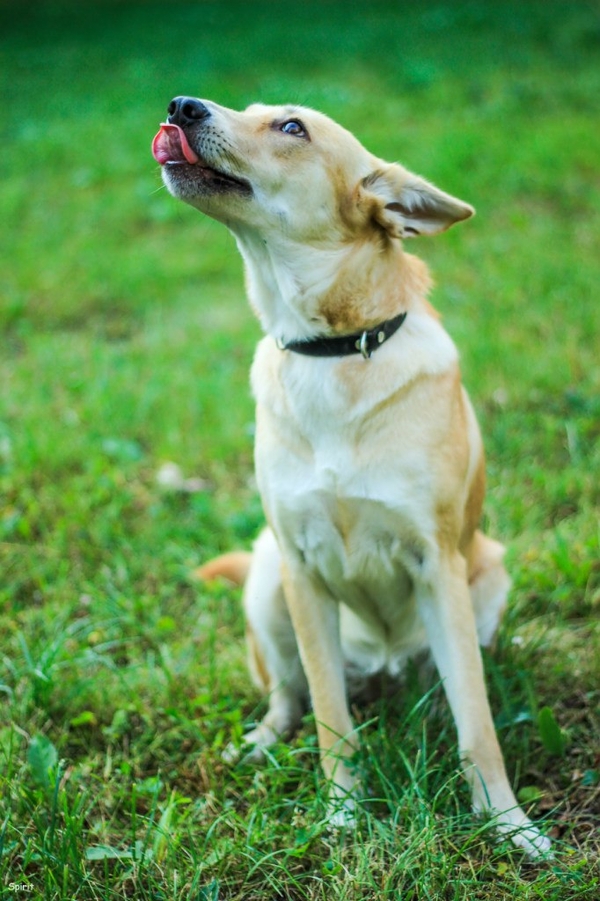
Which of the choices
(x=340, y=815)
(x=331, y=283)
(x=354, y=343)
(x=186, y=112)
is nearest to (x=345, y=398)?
(x=354, y=343)

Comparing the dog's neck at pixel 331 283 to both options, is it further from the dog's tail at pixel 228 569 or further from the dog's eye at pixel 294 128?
the dog's tail at pixel 228 569

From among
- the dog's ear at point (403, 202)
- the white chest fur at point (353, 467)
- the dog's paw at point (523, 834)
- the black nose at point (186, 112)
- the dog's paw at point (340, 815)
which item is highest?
the black nose at point (186, 112)

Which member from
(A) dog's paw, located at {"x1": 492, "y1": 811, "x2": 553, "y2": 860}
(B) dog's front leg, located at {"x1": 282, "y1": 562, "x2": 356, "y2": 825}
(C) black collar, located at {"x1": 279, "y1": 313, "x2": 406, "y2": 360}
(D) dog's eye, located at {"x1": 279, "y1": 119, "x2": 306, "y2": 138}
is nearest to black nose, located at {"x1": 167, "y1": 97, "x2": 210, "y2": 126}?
(D) dog's eye, located at {"x1": 279, "y1": 119, "x2": 306, "y2": 138}

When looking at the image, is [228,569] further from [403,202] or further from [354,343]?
[403,202]

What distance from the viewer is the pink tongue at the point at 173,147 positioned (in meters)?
2.25

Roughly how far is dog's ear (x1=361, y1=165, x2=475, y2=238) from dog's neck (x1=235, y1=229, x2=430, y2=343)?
6cm

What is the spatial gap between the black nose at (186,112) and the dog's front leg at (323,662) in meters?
1.22

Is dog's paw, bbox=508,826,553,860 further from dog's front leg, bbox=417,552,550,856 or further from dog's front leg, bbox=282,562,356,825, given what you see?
dog's front leg, bbox=282,562,356,825

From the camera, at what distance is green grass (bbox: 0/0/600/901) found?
205 cm

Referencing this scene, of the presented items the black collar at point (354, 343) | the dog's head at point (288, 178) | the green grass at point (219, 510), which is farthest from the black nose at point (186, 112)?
the green grass at point (219, 510)

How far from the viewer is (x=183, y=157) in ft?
7.42

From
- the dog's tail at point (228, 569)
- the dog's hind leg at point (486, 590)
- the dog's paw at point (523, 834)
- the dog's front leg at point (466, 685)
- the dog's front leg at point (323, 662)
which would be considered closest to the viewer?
the dog's paw at point (523, 834)

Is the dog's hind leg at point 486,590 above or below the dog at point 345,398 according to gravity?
below

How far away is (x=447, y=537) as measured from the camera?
2.30 m
